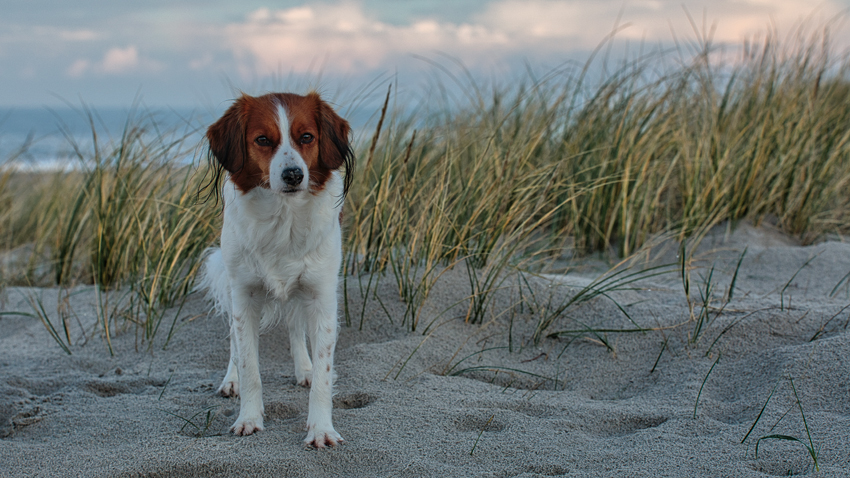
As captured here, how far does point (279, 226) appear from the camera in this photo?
2.58 metres

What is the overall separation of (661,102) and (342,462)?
3.90 meters

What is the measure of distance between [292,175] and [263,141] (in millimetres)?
245

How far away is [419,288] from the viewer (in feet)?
11.4

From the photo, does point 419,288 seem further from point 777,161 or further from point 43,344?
point 777,161

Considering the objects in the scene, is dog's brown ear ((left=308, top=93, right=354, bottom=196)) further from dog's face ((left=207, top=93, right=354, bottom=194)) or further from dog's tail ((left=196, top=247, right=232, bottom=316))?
dog's tail ((left=196, top=247, right=232, bottom=316))

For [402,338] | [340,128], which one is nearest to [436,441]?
[402,338]

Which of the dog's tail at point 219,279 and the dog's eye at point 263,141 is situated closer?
the dog's eye at point 263,141

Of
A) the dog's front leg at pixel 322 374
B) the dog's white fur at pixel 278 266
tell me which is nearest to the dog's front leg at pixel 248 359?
the dog's white fur at pixel 278 266

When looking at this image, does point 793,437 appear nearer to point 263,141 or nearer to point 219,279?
point 263,141

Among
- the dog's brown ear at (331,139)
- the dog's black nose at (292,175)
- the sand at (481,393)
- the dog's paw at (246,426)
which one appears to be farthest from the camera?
the dog's brown ear at (331,139)

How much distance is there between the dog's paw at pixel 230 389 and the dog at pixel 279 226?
1.17 ft

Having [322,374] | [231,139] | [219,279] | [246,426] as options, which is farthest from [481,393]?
[231,139]

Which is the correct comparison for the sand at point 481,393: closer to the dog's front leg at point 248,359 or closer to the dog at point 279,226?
the dog's front leg at point 248,359

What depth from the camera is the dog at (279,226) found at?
8.15 feet
